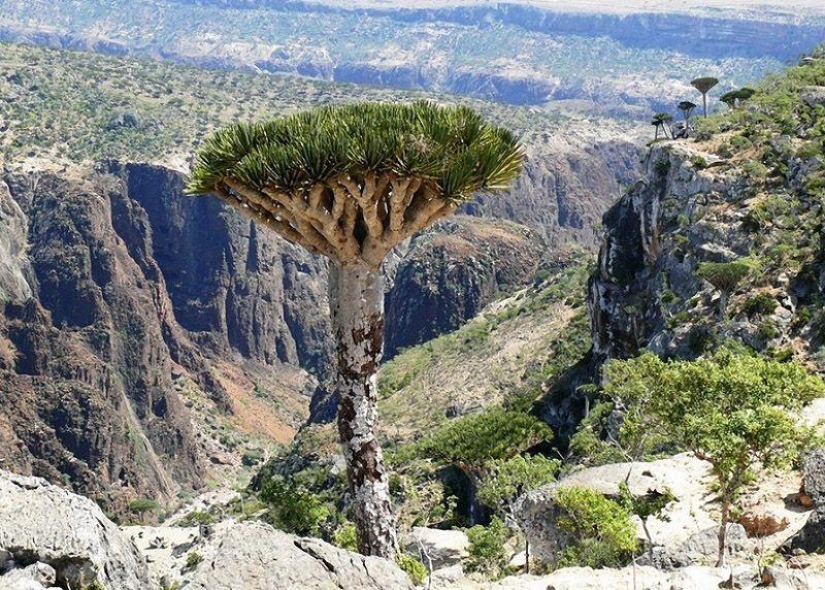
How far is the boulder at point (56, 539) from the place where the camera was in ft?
49.5

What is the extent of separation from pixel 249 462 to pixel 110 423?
23.0 metres

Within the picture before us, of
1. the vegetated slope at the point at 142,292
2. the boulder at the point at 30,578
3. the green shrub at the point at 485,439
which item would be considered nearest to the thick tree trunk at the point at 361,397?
the boulder at the point at 30,578

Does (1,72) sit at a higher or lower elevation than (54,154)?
higher

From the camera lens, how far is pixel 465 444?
165ft

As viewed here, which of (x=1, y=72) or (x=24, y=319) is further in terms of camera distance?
(x=1, y=72)

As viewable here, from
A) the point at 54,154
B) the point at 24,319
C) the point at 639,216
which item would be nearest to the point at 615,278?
the point at 639,216

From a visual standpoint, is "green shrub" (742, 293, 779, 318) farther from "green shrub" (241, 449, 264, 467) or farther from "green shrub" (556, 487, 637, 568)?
"green shrub" (241, 449, 264, 467)

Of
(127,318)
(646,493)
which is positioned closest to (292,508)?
(646,493)

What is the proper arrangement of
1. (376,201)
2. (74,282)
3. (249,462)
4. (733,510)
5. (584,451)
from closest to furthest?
(376,201), (733,510), (584,451), (249,462), (74,282)

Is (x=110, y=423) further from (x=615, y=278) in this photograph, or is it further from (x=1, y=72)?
(x=1, y=72)

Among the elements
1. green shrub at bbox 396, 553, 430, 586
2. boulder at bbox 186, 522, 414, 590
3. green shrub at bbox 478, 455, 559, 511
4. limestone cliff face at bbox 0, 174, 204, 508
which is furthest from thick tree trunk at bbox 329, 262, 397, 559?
limestone cliff face at bbox 0, 174, 204, 508

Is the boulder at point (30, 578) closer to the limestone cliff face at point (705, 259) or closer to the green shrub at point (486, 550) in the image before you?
the green shrub at point (486, 550)

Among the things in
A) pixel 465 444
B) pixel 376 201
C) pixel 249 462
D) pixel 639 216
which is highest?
pixel 376 201

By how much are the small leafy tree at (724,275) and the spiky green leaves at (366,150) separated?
29.2 meters
